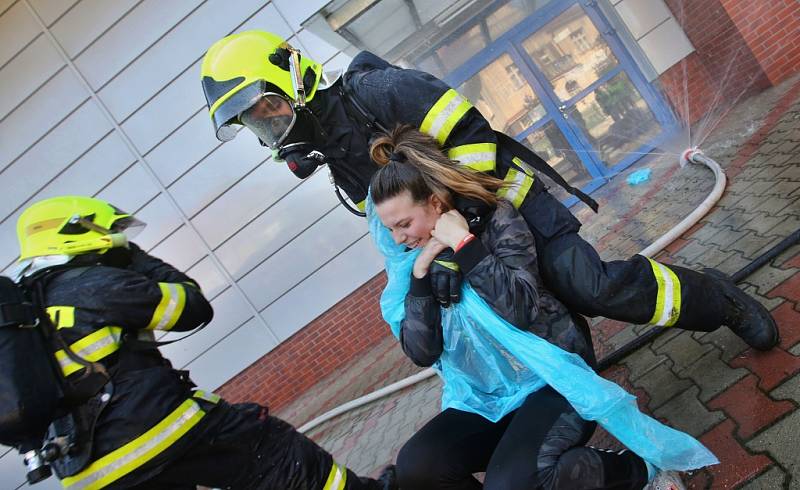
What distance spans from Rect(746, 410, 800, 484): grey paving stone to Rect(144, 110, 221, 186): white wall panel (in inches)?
216

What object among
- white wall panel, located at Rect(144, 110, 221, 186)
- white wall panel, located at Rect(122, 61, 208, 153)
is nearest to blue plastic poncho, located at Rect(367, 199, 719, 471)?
white wall panel, located at Rect(144, 110, 221, 186)

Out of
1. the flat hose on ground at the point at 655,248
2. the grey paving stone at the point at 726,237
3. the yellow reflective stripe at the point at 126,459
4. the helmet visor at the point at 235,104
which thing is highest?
the helmet visor at the point at 235,104

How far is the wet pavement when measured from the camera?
1.85 metres

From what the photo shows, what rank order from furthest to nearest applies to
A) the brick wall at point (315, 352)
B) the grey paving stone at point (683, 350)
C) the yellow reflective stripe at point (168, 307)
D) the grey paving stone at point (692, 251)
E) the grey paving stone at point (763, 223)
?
the brick wall at point (315, 352) < the grey paving stone at point (692, 251) < the grey paving stone at point (763, 223) < the grey paving stone at point (683, 350) < the yellow reflective stripe at point (168, 307)

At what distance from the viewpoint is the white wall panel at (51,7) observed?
567 cm

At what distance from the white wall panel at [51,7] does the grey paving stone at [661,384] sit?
652 centimetres

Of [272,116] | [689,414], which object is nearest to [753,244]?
[689,414]

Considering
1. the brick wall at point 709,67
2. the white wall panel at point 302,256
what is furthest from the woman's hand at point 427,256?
the brick wall at point 709,67

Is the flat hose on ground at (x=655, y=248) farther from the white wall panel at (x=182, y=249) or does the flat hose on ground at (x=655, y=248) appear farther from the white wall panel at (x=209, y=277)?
the white wall panel at (x=182, y=249)

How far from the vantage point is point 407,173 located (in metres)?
1.82

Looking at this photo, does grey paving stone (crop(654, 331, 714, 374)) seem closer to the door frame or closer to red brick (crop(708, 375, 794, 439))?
red brick (crop(708, 375, 794, 439))

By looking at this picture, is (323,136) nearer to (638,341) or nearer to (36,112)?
(638,341)

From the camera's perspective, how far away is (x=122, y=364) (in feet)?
7.04

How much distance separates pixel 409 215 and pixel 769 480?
1.39m
